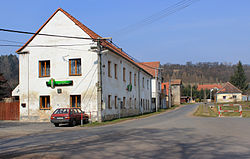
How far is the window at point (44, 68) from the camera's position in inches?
1145

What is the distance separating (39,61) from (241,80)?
8553 centimetres

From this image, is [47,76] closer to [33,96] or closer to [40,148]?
[33,96]

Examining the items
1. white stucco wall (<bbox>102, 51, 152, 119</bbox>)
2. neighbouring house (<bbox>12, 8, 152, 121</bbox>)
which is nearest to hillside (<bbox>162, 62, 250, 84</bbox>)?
white stucco wall (<bbox>102, 51, 152, 119</bbox>)

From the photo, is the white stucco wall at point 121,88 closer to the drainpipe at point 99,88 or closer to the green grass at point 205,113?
the drainpipe at point 99,88

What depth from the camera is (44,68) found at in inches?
1149

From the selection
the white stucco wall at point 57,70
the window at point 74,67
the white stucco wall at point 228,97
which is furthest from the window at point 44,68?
the white stucco wall at point 228,97

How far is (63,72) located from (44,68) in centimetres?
229

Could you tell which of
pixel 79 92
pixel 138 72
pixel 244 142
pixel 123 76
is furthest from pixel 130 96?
pixel 244 142

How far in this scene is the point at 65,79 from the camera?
2814 cm

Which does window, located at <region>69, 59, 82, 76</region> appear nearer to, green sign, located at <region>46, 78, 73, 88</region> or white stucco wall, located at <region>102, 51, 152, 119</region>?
green sign, located at <region>46, 78, 73, 88</region>

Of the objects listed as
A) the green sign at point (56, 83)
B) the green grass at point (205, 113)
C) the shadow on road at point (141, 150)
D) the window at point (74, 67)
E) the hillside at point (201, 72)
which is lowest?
the green grass at point (205, 113)

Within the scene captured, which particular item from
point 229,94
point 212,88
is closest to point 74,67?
point 229,94

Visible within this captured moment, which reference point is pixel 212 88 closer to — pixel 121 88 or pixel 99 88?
pixel 121 88

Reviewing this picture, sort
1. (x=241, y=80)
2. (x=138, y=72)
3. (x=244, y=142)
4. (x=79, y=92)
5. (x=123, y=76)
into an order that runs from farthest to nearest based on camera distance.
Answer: (x=241, y=80) → (x=138, y=72) → (x=123, y=76) → (x=79, y=92) → (x=244, y=142)
